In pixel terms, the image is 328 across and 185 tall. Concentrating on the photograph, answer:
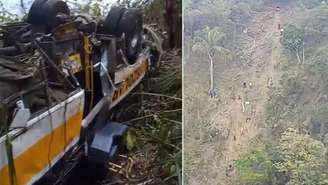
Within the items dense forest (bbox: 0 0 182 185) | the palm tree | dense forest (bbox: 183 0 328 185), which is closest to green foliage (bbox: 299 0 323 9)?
dense forest (bbox: 183 0 328 185)

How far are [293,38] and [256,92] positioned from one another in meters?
0.21

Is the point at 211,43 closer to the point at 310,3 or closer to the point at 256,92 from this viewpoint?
the point at 256,92

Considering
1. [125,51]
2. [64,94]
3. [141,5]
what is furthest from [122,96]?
[141,5]

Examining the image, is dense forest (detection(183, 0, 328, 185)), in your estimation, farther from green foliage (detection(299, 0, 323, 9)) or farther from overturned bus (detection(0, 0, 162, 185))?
overturned bus (detection(0, 0, 162, 185))

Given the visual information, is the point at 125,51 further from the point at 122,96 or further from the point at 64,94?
the point at 64,94

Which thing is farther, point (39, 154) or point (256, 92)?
point (39, 154)

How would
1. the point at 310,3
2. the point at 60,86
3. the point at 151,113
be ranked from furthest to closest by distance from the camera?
the point at 151,113
the point at 60,86
the point at 310,3

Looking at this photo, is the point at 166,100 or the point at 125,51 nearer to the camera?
the point at 125,51

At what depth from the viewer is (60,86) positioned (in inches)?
139

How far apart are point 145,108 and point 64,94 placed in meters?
2.05

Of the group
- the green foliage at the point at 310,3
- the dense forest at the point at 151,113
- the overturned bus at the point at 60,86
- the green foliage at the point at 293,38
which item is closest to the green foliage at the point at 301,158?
the green foliage at the point at 293,38

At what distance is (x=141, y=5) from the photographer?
6.90m

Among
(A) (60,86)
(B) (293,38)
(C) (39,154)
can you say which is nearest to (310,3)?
(B) (293,38)

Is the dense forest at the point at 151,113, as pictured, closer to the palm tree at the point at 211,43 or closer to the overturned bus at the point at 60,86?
the overturned bus at the point at 60,86
